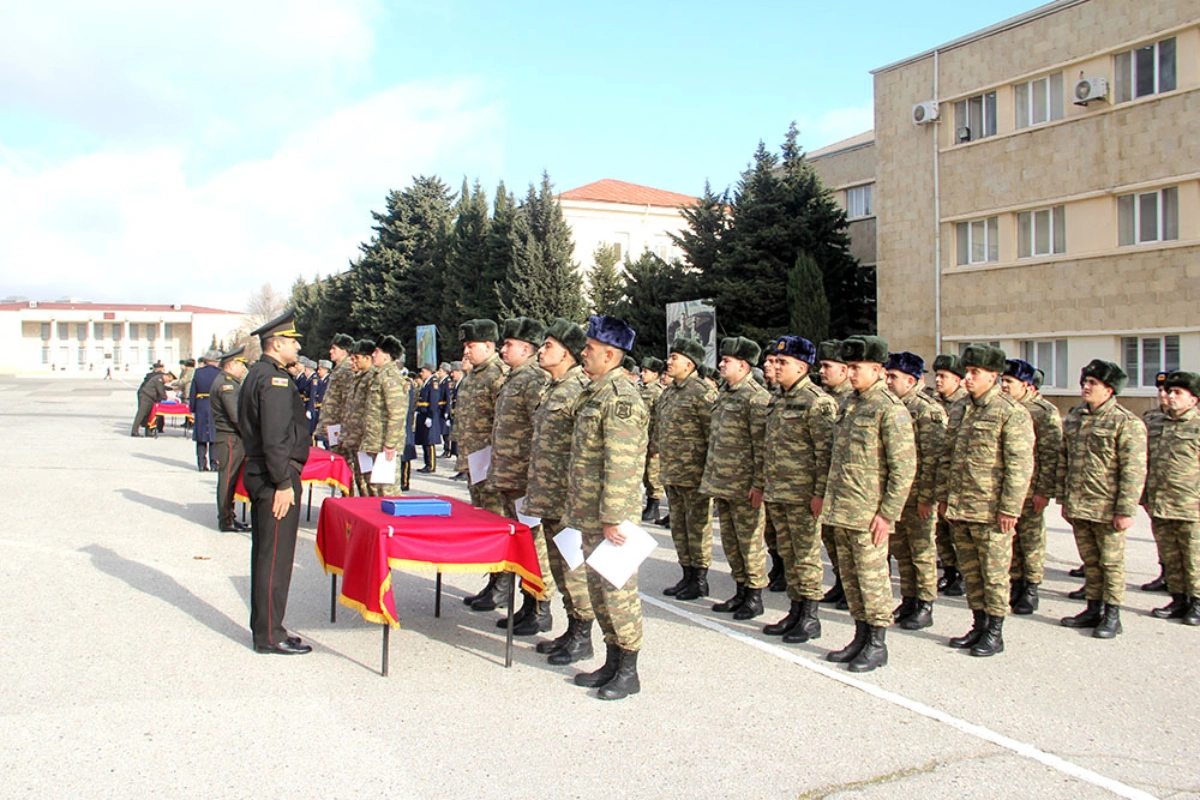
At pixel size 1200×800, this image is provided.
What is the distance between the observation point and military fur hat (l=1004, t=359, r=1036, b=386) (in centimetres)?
744

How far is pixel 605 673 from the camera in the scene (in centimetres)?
518

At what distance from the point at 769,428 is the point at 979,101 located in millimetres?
19682

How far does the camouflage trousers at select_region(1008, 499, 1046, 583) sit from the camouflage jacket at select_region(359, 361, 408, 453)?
5325 mm

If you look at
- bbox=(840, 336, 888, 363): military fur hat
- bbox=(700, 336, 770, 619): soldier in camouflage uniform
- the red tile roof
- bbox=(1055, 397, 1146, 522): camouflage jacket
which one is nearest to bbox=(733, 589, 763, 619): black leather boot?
bbox=(700, 336, 770, 619): soldier in camouflage uniform

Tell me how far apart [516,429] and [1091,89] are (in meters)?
18.8

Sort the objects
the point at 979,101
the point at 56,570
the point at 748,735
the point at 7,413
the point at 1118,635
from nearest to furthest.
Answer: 1. the point at 748,735
2. the point at 1118,635
3. the point at 56,570
4. the point at 979,101
5. the point at 7,413

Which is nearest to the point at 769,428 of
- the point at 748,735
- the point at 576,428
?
the point at 576,428

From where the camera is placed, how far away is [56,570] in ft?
25.5

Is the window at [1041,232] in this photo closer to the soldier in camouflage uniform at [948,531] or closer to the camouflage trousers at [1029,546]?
the soldier in camouflage uniform at [948,531]

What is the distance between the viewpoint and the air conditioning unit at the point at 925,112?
927 inches

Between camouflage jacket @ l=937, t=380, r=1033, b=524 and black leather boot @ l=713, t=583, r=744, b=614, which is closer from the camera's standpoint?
camouflage jacket @ l=937, t=380, r=1033, b=524

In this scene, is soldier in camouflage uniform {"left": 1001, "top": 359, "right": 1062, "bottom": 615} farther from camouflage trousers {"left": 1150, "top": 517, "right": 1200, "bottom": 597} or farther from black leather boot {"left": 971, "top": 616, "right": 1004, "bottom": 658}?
black leather boot {"left": 971, "top": 616, "right": 1004, "bottom": 658}

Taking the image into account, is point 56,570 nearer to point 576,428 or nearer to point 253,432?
point 253,432

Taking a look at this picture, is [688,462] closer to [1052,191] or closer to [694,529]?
[694,529]
